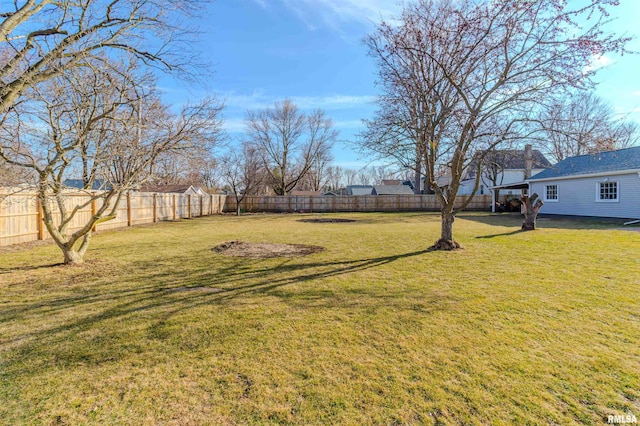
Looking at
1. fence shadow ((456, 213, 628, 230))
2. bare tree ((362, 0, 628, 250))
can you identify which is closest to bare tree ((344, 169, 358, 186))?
fence shadow ((456, 213, 628, 230))

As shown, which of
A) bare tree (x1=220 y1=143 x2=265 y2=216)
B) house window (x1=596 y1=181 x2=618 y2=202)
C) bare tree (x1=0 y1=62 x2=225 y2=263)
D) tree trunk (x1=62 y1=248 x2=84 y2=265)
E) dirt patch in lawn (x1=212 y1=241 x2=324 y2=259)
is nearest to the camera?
bare tree (x1=0 y1=62 x2=225 y2=263)

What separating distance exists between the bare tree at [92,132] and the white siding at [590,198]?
57.2 ft

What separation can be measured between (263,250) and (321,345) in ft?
17.0

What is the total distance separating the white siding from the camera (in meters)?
13.5

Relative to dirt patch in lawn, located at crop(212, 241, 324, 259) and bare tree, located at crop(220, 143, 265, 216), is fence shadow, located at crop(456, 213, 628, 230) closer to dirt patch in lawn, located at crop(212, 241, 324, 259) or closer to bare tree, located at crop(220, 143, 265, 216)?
dirt patch in lawn, located at crop(212, 241, 324, 259)

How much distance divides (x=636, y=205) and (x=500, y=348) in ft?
53.1

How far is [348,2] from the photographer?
702cm

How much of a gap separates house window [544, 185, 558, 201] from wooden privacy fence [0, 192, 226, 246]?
72.9ft

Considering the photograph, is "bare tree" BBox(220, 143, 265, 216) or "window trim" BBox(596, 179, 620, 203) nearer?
"window trim" BBox(596, 179, 620, 203)

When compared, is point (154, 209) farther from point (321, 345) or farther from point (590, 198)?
point (590, 198)

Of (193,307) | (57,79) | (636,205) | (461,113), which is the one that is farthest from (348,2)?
(636,205)

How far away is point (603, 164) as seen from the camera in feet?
50.8

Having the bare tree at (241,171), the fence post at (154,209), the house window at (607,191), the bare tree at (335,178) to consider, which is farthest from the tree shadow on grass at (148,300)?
the bare tree at (335,178)

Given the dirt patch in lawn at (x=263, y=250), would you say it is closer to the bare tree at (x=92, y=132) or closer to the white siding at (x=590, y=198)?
the bare tree at (x=92, y=132)
